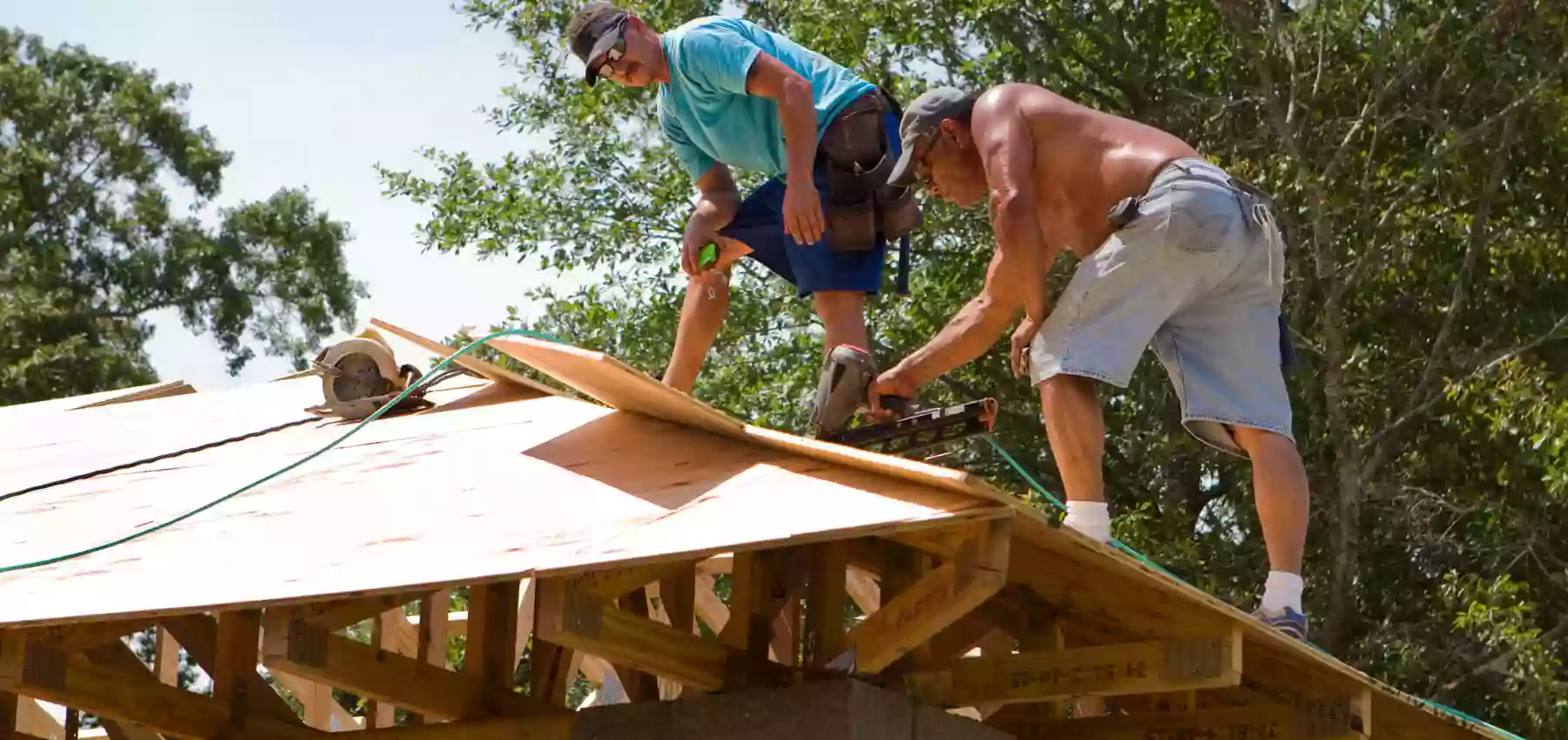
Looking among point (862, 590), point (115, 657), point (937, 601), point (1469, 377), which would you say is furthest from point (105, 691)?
point (1469, 377)

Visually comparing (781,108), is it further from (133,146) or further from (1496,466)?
(133,146)

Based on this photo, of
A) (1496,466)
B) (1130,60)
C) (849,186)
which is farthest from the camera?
(1130,60)

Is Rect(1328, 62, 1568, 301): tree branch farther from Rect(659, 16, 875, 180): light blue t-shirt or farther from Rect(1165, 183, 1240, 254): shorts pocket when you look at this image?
Rect(1165, 183, 1240, 254): shorts pocket

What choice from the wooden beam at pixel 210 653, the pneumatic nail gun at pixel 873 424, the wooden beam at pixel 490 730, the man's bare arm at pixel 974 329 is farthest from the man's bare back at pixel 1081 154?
the wooden beam at pixel 210 653

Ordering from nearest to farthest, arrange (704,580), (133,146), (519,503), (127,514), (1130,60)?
(519,503)
(127,514)
(704,580)
(1130,60)
(133,146)

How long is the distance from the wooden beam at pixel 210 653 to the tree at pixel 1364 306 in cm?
811

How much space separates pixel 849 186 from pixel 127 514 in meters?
2.11

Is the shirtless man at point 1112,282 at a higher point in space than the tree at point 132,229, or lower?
lower

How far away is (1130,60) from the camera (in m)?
15.7

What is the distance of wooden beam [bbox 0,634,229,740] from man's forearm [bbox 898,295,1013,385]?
207 cm

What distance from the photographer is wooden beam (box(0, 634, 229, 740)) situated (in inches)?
208

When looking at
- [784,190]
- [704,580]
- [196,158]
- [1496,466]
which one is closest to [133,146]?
[196,158]

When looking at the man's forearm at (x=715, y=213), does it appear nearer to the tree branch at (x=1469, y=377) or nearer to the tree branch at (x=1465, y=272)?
the tree branch at (x=1469, y=377)

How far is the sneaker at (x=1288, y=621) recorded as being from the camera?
544cm
